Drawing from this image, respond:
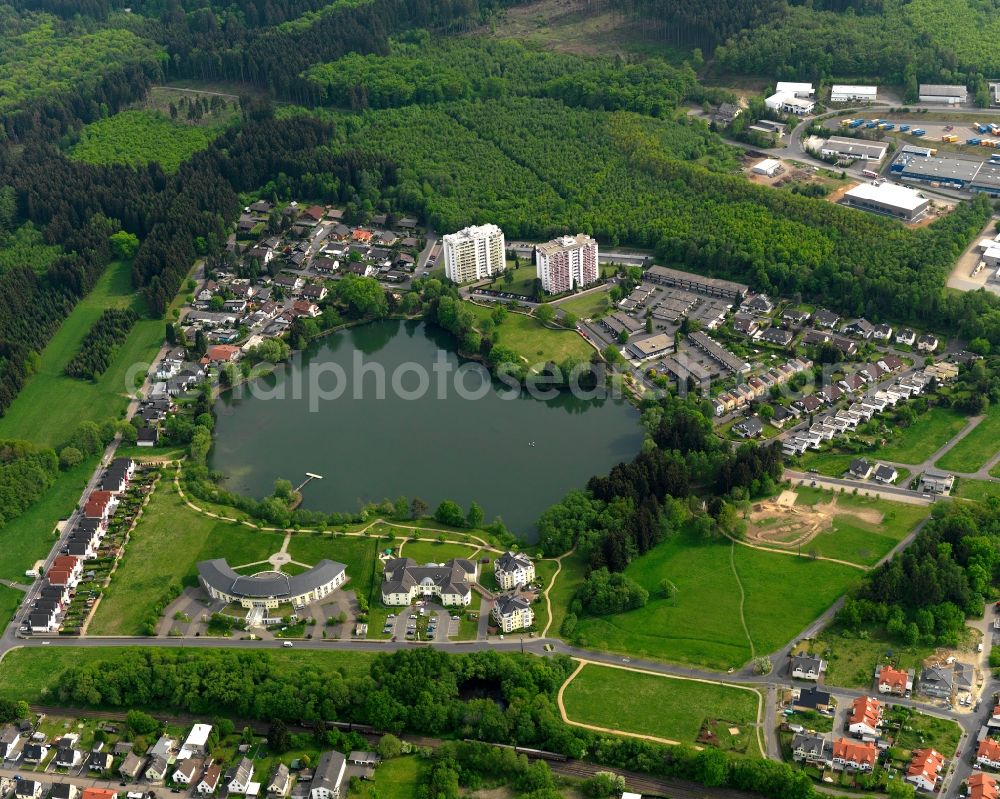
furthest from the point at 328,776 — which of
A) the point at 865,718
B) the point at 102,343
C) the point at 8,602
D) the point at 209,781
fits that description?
the point at 102,343

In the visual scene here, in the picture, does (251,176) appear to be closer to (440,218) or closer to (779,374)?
(440,218)

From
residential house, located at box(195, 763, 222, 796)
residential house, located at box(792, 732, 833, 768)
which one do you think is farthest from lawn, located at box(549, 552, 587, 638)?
residential house, located at box(195, 763, 222, 796)

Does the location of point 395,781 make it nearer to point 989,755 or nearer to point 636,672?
point 636,672

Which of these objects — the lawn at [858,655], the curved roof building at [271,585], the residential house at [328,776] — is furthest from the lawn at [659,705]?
the curved roof building at [271,585]

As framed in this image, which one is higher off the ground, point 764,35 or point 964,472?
point 764,35

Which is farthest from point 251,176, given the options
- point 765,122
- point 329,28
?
point 765,122

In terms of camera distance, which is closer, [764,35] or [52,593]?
[52,593]
